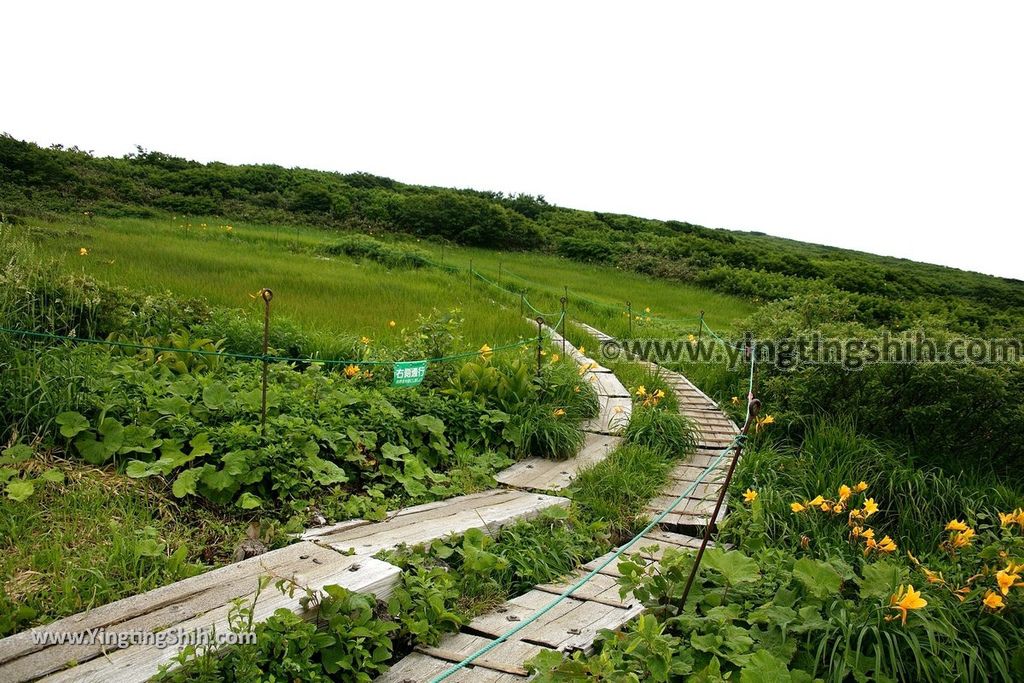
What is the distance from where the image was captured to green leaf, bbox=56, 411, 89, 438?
3987 millimetres

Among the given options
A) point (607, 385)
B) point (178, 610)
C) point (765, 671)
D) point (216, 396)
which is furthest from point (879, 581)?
point (607, 385)

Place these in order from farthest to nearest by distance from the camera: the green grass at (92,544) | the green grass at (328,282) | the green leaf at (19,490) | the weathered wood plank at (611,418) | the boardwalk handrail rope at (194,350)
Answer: the green grass at (328,282)
the weathered wood plank at (611,418)
the boardwalk handrail rope at (194,350)
the green leaf at (19,490)
the green grass at (92,544)

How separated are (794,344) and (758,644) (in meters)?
4.39

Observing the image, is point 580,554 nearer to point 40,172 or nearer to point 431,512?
point 431,512

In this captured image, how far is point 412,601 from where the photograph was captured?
3252mm

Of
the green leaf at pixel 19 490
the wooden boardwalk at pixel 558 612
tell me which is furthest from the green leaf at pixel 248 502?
the wooden boardwalk at pixel 558 612

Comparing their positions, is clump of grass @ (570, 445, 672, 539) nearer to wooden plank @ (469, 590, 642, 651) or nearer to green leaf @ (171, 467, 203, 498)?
wooden plank @ (469, 590, 642, 651)

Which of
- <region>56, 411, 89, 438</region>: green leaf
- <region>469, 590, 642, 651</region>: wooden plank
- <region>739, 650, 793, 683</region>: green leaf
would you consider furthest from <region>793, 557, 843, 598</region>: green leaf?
<region>56, 411, 89, 438</region>: green leaf

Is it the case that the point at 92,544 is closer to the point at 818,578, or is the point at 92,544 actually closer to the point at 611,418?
the point at 818,578

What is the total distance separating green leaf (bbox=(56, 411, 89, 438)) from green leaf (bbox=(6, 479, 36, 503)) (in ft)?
1.49

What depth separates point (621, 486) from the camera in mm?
4961

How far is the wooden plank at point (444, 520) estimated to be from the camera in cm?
369

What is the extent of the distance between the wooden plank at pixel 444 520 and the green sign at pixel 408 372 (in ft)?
3.35

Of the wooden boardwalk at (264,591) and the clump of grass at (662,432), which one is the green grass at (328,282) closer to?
the clump of grass at (662,432)
